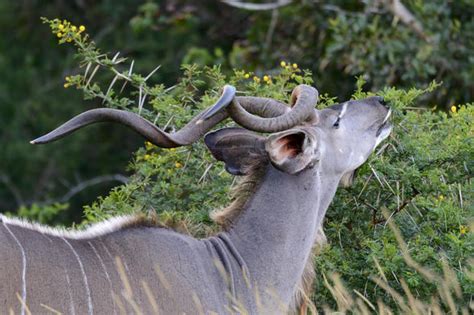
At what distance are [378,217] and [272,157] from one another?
0.77m

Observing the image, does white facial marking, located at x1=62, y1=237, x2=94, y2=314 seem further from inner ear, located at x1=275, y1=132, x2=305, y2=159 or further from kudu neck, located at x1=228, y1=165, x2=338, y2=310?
inner ear, located at x1=275, y1=132, x2=305, y2=159

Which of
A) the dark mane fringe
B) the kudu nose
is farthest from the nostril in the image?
the dark mane fringe

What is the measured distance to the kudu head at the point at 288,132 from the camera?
4.92 meters

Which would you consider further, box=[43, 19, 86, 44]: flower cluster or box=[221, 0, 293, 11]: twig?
box=[221, 0, 293, 11]: twig

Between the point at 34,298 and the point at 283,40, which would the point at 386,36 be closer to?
the point at 283,40

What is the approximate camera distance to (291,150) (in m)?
5.13

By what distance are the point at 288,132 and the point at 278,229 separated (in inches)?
13.8

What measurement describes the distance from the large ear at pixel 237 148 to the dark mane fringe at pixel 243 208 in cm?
2

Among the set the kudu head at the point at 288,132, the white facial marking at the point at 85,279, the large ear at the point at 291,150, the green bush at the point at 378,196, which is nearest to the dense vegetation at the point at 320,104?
the green bush at the point at 378,196

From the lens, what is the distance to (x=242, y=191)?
5.20 m

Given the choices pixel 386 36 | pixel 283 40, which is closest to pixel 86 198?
pixel 283 40

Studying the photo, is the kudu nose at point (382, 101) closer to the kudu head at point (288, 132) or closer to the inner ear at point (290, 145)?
the kudu head at point (288, 132)

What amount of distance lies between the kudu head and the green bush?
0.24 m

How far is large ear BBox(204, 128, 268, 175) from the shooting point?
519 centimetres
